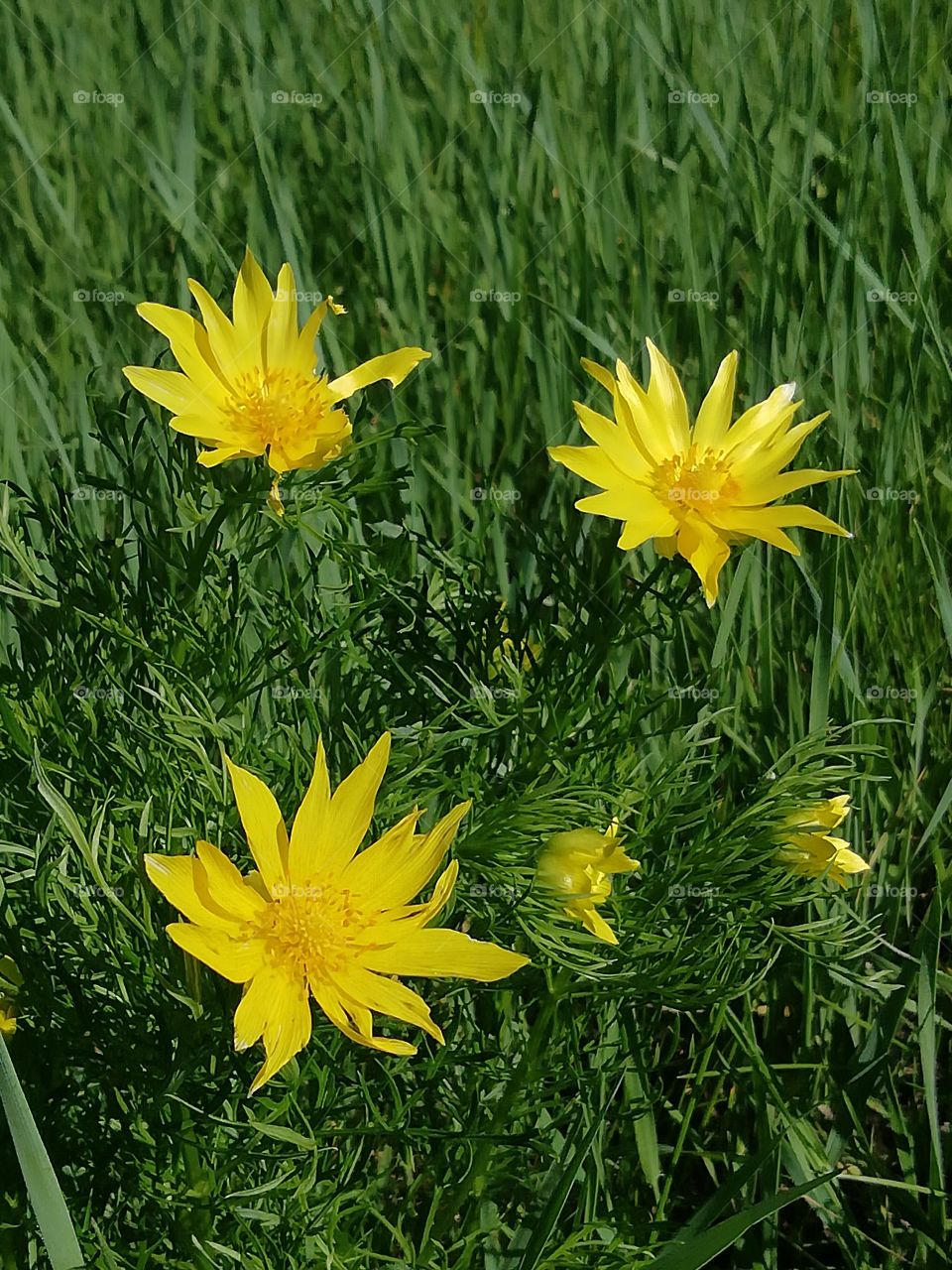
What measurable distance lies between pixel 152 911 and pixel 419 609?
297 millimetres

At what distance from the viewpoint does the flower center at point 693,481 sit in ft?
2.96

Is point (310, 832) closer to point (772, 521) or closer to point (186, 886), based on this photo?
point (186, 886)

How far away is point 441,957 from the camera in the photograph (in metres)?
0.72

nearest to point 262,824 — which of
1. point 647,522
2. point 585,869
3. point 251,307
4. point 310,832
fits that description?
point 310,832

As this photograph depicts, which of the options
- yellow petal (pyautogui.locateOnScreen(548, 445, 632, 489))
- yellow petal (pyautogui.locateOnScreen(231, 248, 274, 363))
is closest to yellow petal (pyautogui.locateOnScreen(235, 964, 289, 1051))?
yellow petal (pyautogui.locateOnScreen(548, 445, 632, 489))

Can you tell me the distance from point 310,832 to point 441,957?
0.36 feet

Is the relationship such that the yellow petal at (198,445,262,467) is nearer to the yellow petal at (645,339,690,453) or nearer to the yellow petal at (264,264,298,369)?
the yellow petal at (264,264,298,369)

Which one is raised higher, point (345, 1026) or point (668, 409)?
point (668, 409)

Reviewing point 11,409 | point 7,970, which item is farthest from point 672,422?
point 11,409

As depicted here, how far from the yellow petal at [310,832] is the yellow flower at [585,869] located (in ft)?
0.56

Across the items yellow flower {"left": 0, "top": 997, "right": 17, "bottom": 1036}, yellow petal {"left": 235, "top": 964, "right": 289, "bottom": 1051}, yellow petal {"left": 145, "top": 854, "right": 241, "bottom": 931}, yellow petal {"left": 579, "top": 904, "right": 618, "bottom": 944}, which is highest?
yellow petal {"left": 145, "top": 854, "right": 241, "bottom": 931}

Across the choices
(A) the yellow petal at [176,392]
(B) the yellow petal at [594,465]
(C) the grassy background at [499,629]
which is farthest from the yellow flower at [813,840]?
(A) the yellow petal at [176,392]

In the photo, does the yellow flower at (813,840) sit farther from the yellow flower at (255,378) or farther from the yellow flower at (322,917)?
the yellow flower at (255,378)

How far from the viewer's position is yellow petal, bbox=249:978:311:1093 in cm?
66
